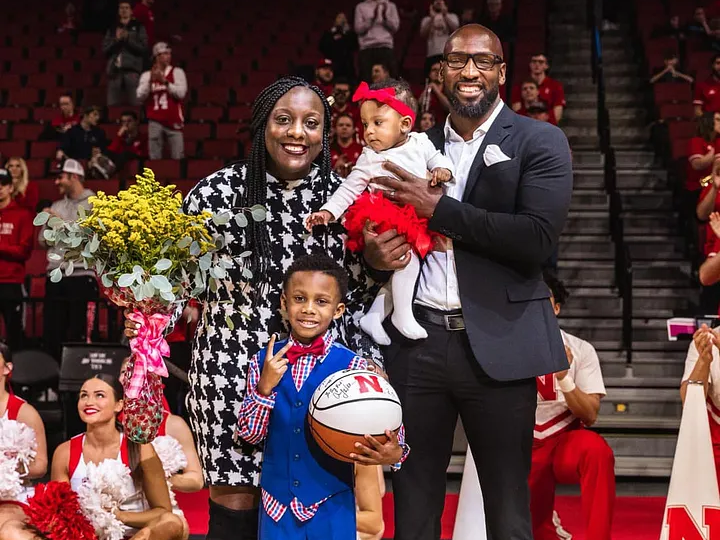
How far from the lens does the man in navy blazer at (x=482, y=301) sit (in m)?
3.07

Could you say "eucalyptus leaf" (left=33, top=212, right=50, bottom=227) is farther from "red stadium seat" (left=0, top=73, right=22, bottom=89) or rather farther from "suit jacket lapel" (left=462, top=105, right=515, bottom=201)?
"red stadium seat" (left=0, top=73, right=22, bottom=89)

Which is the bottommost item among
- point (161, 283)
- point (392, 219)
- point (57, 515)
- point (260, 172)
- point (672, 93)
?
point (57, 515)

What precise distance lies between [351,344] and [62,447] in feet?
7.49

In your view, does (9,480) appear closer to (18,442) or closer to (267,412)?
(18,442)

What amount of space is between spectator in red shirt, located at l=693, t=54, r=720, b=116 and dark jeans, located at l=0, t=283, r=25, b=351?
20.3 ft

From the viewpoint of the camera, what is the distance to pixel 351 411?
3.03 metres

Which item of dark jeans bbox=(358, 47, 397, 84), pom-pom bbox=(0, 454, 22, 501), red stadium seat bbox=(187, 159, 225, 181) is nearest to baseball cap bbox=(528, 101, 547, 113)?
dark jeans bbox=(358, 47, 397, 84)

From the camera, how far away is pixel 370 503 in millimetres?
4754

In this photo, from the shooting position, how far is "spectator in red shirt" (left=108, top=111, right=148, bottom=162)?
11266 millimetres

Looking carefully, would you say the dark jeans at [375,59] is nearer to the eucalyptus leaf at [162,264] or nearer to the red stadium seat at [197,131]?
the red stadium seat at [197,131]

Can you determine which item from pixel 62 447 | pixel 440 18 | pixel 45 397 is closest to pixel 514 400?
pixel 62 447

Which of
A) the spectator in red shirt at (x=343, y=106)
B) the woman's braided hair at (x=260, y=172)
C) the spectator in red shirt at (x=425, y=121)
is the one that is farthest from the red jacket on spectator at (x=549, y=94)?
the woman's braided hair at (x=260, y=172)

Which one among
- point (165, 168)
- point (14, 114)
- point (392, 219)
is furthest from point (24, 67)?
point (392, 219)

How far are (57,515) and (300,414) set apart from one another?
1932 millimetres
